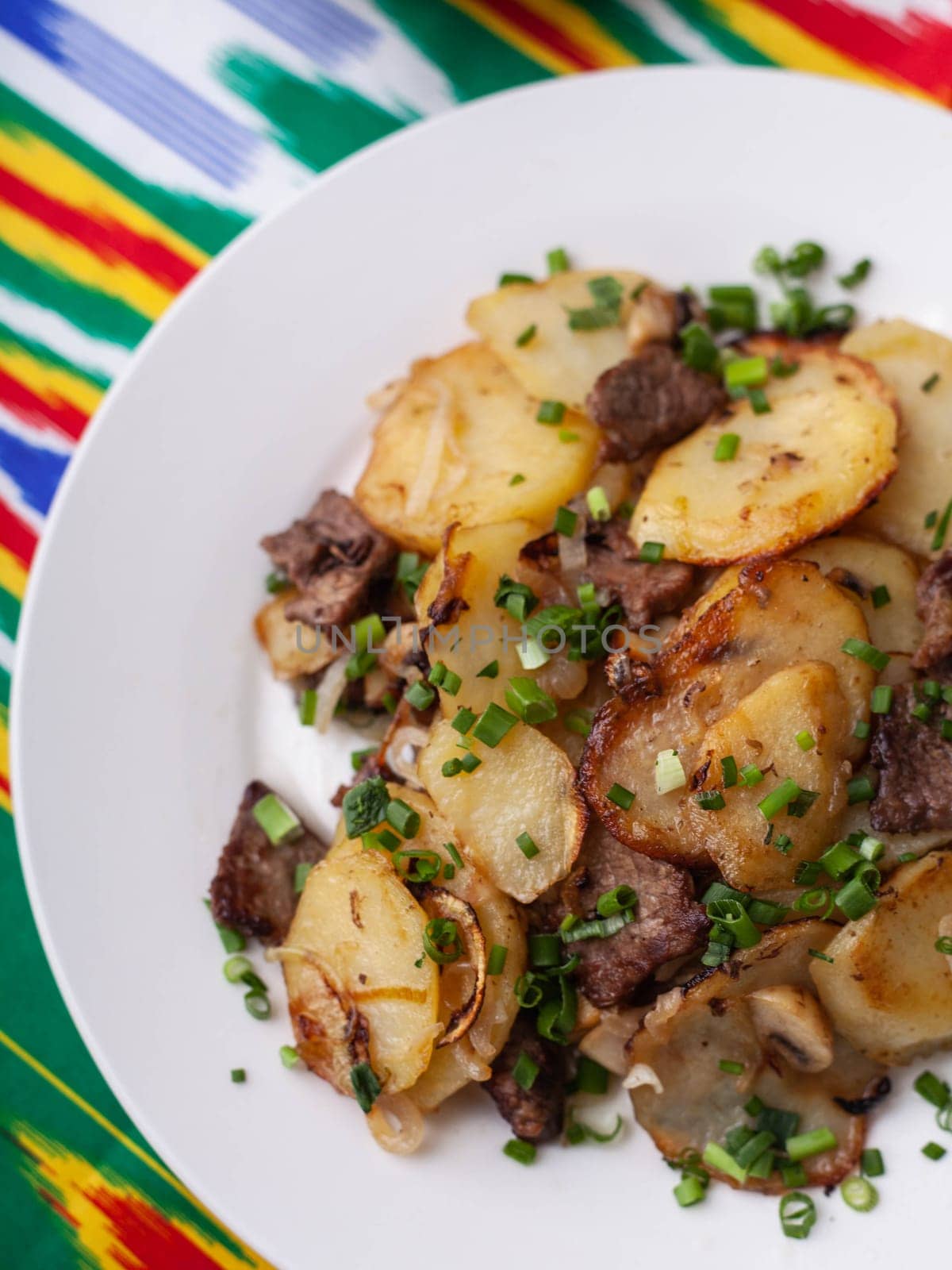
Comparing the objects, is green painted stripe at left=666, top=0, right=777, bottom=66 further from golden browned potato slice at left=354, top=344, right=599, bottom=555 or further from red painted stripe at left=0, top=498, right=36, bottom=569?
red painted stripe at left=0, top=498, right=36, bottom=569

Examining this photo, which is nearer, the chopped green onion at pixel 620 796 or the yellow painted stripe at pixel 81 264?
the chopped green onion at pixel 620 796

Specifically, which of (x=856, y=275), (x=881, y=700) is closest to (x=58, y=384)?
(x=856, y=275)

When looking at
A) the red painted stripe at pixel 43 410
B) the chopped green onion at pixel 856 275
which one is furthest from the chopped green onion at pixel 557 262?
the red painted stripe at pixel 43 410

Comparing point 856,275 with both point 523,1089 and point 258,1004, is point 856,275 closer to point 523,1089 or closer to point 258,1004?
point 523,1089

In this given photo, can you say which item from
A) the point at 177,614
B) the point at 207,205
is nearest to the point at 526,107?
the point at 207,205

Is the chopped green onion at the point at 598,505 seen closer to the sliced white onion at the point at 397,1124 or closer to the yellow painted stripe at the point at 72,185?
the sliced white onion at the point at 397,1124

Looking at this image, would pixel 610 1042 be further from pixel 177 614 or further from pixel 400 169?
pixel 400 169

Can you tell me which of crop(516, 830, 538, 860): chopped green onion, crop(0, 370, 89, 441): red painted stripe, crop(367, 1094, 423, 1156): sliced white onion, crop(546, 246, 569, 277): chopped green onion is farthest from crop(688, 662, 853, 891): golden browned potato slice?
crop(0, 370, 89, 441): red painted stripe
